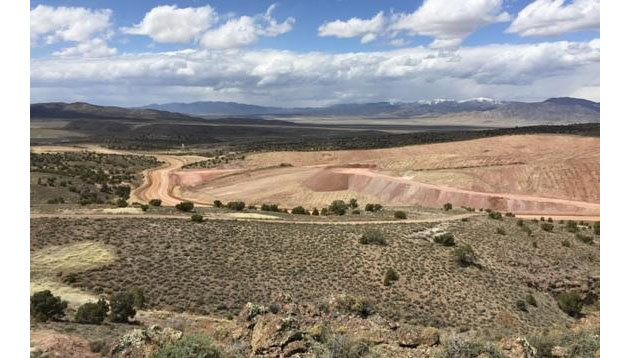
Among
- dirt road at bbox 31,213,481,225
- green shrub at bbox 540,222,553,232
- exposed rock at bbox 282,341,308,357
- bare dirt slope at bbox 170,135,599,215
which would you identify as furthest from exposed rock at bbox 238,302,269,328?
bare dirt slope at bbox 170,135,599,215

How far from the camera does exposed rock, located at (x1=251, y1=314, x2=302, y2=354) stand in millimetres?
15812

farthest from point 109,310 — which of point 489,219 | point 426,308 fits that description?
point 489,219

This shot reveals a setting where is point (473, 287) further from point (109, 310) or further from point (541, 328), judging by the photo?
point (109, 310)

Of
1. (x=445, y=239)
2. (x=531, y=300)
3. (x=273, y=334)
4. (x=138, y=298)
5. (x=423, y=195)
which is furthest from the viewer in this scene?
(x=423, y=195)

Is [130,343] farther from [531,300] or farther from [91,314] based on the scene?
[531,300]

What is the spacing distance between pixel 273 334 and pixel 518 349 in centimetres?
817

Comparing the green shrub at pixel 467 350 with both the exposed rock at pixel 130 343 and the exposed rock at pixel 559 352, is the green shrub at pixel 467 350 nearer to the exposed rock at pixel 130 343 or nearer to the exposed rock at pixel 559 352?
the exposed rock at pixel 559 352

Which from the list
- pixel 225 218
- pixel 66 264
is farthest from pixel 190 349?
pixel 225 218

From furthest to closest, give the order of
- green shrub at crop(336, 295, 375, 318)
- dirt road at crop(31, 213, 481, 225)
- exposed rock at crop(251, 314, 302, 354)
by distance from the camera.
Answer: dirt road at crop(31, 213, 481, 225)
green shrub at crop(336, 295, 375, 318)
exposed rock at crop(251, 314, 302, 354)

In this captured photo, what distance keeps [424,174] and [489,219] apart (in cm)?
3555

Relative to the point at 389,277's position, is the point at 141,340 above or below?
above

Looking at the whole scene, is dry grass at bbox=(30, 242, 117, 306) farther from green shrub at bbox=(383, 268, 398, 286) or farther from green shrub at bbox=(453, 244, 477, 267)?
green shrub at bbox=(453, 244, 477, 267)

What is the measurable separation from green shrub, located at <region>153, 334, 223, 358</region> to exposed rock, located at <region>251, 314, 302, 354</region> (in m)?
1.66

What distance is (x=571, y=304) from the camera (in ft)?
107
